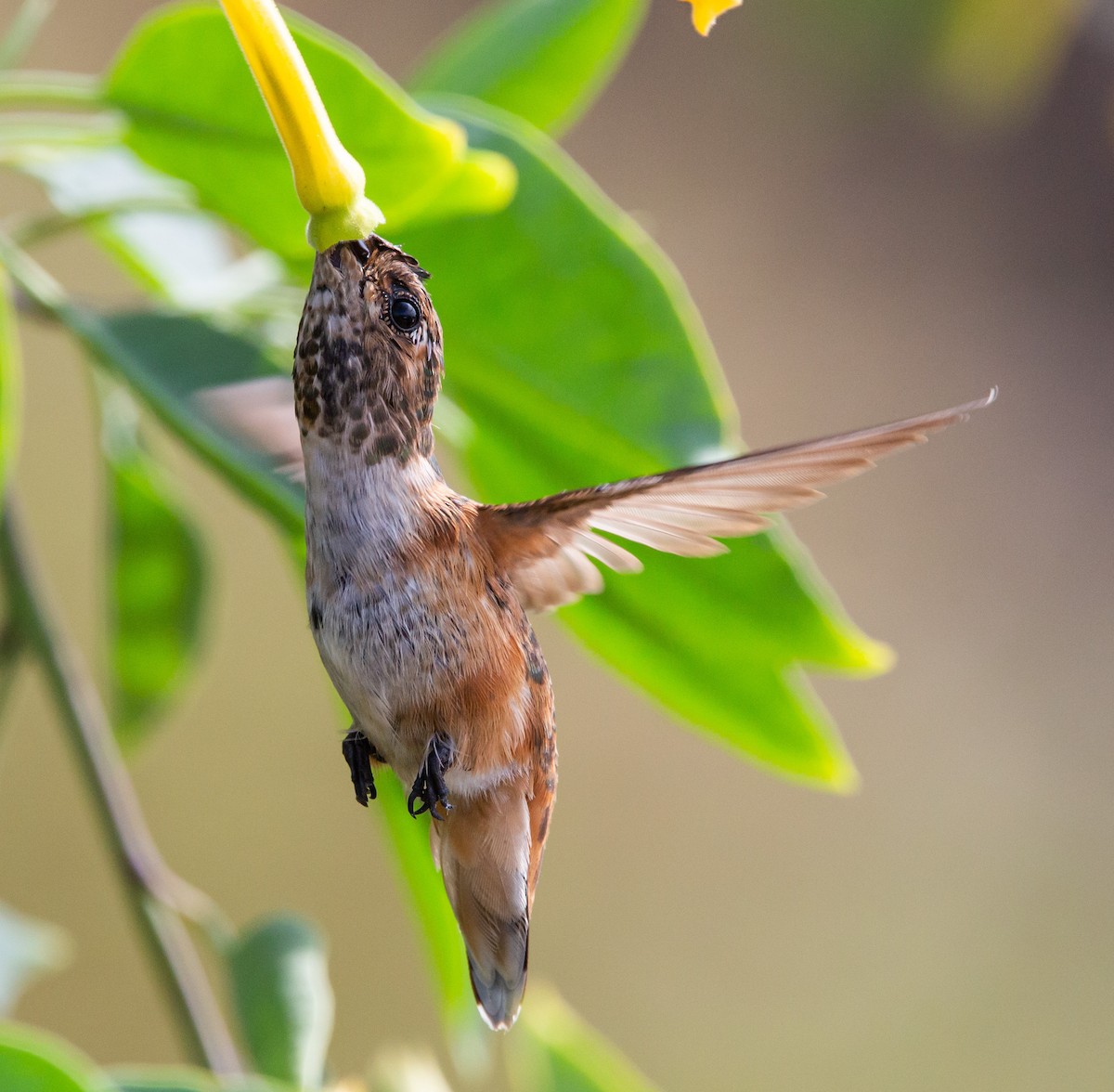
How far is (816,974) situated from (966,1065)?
11.5 inches

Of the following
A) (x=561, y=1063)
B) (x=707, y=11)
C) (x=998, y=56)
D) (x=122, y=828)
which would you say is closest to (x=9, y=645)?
(x=122, y=828)

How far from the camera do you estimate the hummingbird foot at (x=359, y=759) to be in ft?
0.84

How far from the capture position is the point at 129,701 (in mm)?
716

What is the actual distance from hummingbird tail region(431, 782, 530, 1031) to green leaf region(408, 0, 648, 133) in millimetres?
412

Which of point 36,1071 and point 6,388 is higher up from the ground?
point 6,388

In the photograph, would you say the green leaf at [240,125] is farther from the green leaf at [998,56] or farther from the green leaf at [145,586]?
the green leaf at [998,56]

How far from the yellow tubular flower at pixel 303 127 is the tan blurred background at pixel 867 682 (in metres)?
1.58

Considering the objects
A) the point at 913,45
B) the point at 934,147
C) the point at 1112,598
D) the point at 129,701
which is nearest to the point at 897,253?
the point at 934,147

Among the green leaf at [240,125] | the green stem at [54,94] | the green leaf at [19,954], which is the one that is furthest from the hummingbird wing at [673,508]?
the green leaf at [19,954]

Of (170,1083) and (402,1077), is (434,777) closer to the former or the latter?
(170,1083)

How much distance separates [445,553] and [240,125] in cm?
20

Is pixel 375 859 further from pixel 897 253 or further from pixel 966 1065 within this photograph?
pixel 897 253

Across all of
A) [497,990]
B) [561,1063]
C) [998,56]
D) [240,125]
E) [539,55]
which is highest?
[998,56]

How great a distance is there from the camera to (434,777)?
0.80 ft
